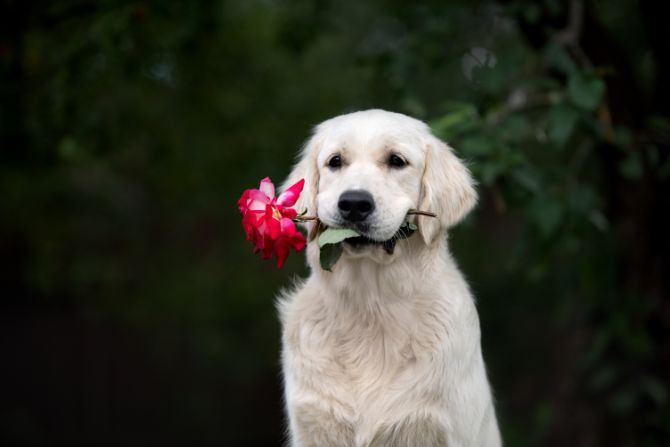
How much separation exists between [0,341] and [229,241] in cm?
528

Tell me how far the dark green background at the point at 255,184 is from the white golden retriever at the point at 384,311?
0.97m

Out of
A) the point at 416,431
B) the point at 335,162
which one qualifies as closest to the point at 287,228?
the point at 335,162

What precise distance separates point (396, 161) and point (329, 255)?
47 cm

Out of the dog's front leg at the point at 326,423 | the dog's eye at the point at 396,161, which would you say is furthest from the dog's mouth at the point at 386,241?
the dog's front leg at the point at 326,423

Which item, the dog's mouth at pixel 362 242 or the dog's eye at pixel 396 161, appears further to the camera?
the dog's eye at pixel 396 161

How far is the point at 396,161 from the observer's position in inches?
122

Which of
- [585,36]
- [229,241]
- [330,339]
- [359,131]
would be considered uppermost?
[229,241]

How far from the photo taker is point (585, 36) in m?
5.43

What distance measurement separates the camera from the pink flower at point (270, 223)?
2.77 meters

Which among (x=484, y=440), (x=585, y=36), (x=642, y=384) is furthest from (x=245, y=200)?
(x=642, y=384)

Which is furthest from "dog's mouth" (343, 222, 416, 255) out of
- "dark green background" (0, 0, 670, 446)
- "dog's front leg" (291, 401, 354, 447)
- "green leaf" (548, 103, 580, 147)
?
"green leaf" (548, 103, 580, 147)

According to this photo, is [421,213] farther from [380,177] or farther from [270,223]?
[270,223]

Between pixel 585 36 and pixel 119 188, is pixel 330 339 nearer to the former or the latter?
pixel 585 36

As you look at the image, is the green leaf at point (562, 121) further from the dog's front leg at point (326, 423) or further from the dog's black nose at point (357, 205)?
the dog's front leg at point (326, 423)
